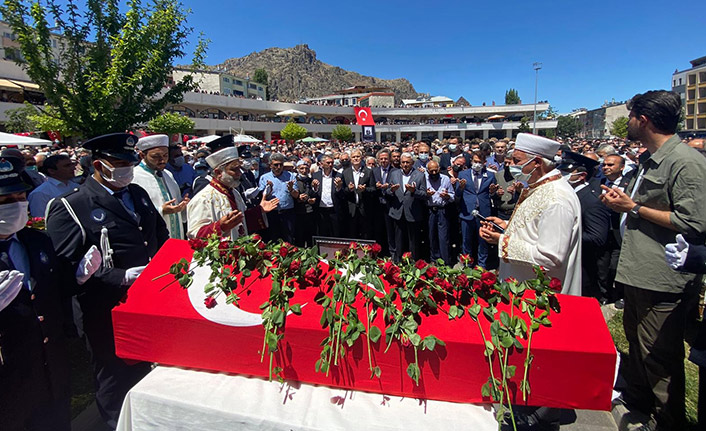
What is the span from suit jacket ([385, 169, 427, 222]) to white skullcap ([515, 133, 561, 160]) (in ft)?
11.5

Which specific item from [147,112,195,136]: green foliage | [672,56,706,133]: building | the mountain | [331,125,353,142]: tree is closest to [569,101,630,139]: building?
[672,56,706,133]: building

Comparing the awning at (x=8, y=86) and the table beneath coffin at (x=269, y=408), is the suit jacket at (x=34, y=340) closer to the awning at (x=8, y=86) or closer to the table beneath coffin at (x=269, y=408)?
the table beneath coffin at (x=269, y=408)

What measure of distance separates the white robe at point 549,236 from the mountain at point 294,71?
166 m

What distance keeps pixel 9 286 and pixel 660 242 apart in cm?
420

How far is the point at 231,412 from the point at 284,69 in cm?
18704

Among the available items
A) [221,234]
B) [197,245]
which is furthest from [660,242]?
[221,234]

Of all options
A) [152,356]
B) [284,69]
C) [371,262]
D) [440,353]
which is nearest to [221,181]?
[152,356]

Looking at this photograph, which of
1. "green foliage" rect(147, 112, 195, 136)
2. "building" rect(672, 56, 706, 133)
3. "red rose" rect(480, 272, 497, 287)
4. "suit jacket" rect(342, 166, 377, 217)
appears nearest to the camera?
"red rose" rect(480, 272, 497, 287)

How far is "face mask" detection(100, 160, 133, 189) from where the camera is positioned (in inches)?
112

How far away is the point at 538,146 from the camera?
2734mm

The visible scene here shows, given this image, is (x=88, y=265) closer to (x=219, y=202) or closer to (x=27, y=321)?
(x=27, y=321)

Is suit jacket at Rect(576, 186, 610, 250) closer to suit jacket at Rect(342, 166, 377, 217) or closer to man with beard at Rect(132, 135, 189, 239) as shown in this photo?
suit jacket at Rect(342, 166, 377, 217)

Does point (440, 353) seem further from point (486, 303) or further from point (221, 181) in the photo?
point (221, 181)

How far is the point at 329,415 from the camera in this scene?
5.65 feet
